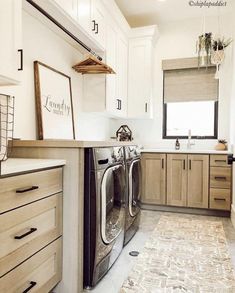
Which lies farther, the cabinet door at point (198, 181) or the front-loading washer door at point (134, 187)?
the cabinet door at point (198, 181)

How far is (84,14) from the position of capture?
2.34m

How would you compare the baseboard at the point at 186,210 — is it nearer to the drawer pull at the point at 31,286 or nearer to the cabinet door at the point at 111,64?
the cabinet door at the point at 111,64

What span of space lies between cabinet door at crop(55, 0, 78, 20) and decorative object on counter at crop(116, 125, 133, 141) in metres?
2.16

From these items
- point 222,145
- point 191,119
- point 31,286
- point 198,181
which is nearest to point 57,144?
point 31,286

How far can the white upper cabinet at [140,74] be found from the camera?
3838 mm

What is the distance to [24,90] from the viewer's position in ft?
6.96

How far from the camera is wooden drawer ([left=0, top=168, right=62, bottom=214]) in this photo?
112 centimetres

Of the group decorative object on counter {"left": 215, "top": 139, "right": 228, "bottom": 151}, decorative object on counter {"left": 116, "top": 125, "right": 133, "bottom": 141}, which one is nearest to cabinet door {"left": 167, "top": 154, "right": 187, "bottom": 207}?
decorative object on counter {"left": 215, "top": 139, "right": 228, "bottom": 151}

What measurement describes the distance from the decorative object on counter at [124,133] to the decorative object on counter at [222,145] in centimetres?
134

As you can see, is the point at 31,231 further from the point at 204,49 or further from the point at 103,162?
the point at 204,49

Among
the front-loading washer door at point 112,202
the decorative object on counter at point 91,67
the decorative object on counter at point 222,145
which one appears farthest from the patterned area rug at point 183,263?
the decorative object on counter at point 91,67

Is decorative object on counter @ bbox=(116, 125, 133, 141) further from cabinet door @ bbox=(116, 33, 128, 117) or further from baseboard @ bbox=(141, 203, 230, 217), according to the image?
baseboard @ bbox=(141, 203, 230, 217)

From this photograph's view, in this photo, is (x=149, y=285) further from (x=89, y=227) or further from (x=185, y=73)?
(x=185, y=73)

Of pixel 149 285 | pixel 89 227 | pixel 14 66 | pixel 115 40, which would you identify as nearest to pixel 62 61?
pixel 115 40
